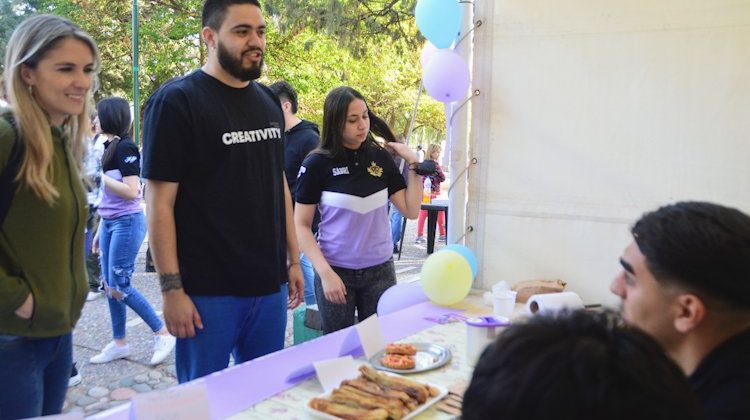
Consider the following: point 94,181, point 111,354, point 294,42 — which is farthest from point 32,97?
point 294,42

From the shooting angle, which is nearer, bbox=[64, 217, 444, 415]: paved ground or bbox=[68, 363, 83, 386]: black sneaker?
bbox=[64, 217, 444, 415]: paved ground

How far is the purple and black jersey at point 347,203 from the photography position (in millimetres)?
2482

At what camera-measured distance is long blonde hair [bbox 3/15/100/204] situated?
4.57ft

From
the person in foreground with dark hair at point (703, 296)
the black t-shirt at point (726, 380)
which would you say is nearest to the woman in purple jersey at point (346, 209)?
the person in foreground with dark hair at point (703, 296)

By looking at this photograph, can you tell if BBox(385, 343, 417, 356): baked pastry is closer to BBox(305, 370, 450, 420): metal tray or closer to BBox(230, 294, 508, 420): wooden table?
BBox(230, 294, 508, 420): wooden table

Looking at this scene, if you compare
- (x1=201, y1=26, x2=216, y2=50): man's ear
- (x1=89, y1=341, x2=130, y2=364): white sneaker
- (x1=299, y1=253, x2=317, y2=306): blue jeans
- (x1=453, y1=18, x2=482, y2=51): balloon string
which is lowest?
(x1=89, y1=341, x2=130, y2=364): white sneaker

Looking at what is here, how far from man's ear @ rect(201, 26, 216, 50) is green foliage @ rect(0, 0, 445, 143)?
4.53 metres

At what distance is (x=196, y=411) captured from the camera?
4.09 ft

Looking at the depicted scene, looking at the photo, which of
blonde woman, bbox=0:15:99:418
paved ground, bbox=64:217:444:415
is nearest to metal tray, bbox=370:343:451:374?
blonde woman, bbox=0:15:99:418

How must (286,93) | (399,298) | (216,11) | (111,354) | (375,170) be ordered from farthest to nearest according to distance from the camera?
1. (286,93)
2. (111,354)
3. (375,170)
4. (399,298)
5. (216,11)

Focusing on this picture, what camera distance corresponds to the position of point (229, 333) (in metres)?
1.92

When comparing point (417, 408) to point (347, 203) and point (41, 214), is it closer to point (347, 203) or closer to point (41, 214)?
point (41, 214)

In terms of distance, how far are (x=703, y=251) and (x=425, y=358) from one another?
949 mm

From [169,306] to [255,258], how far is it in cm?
30
